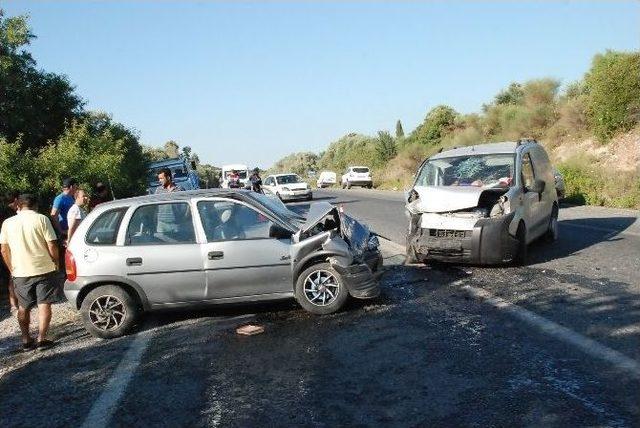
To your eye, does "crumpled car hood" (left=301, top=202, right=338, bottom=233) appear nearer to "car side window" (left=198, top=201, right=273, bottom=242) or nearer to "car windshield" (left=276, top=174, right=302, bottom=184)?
"car side window" (left=198, top=201, right=273, bottom=242)

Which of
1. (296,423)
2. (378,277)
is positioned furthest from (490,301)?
(296,423)

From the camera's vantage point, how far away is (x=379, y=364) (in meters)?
4.89

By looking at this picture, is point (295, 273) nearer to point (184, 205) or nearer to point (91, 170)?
point (184, 205)

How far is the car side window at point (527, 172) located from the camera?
30.2ft

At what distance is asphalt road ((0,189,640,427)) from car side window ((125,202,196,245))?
3.43 ft

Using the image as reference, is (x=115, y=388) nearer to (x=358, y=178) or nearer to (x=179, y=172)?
(x=179, y=172)

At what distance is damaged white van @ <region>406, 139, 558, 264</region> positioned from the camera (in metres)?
8.23

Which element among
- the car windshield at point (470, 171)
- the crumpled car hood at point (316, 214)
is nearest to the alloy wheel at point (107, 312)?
the crumpled car hood at point (316, 214)

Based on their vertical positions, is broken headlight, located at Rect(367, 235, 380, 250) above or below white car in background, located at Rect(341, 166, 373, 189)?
below

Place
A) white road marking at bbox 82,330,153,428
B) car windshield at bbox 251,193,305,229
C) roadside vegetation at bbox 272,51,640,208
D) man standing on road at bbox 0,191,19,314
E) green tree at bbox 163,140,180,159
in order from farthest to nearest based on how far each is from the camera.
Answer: green tree at bbox 163,140,180,159 < roadside vegetation at bbox 272,51,640,208 < man standing on road at bbox 0,191,19,314 < car windshield at bbox 251,193,305,229 < white road marking at bbox 82,330,153,428

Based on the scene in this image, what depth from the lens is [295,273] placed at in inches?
261

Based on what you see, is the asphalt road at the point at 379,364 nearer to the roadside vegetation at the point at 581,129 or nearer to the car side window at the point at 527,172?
the car side window at the point at 527,172

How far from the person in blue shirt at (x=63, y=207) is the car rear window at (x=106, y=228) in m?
2.61

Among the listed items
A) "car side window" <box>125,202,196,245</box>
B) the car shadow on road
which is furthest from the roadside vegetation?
"car side window" <box>125,202,196,245</box>
